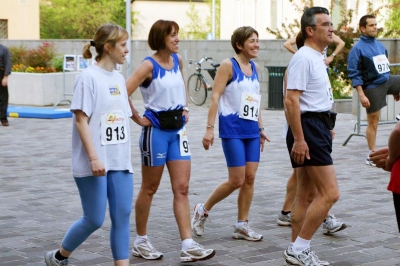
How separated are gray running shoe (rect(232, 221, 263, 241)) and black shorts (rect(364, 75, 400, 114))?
188 inches

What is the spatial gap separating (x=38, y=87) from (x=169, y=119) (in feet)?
52.3

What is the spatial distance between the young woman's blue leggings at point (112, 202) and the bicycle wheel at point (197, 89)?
16700 millimetres

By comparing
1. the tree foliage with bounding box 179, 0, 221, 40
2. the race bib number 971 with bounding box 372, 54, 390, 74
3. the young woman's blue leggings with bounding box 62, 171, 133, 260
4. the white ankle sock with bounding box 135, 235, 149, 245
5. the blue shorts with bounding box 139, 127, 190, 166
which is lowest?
the white ankle sock with bounding box 135, 235, 149, 245

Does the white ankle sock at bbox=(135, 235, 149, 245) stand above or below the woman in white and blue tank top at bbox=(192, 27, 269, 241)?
below

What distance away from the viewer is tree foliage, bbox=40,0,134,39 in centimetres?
6875

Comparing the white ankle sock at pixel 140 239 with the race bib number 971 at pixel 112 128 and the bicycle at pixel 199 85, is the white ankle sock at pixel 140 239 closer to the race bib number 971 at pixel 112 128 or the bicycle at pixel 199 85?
the race bib number 971 at pixel 112 128

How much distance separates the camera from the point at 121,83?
5.36 m

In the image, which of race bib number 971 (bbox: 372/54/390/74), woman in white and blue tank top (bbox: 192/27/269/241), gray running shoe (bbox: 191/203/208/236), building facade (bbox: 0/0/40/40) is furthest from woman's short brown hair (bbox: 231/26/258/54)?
building facade (bbox: 0/0/40/40)


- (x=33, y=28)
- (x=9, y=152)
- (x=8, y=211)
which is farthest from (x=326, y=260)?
(x=33, y=28)

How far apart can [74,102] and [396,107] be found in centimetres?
1192

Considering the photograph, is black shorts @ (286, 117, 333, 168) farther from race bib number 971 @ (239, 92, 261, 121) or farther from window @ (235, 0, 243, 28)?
window @ (235, 0, 243, 28)

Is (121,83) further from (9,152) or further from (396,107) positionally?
(396,107)

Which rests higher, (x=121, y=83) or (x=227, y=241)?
(x=121, y=83)

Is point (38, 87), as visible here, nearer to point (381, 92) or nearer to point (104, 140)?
point (381, 92)
